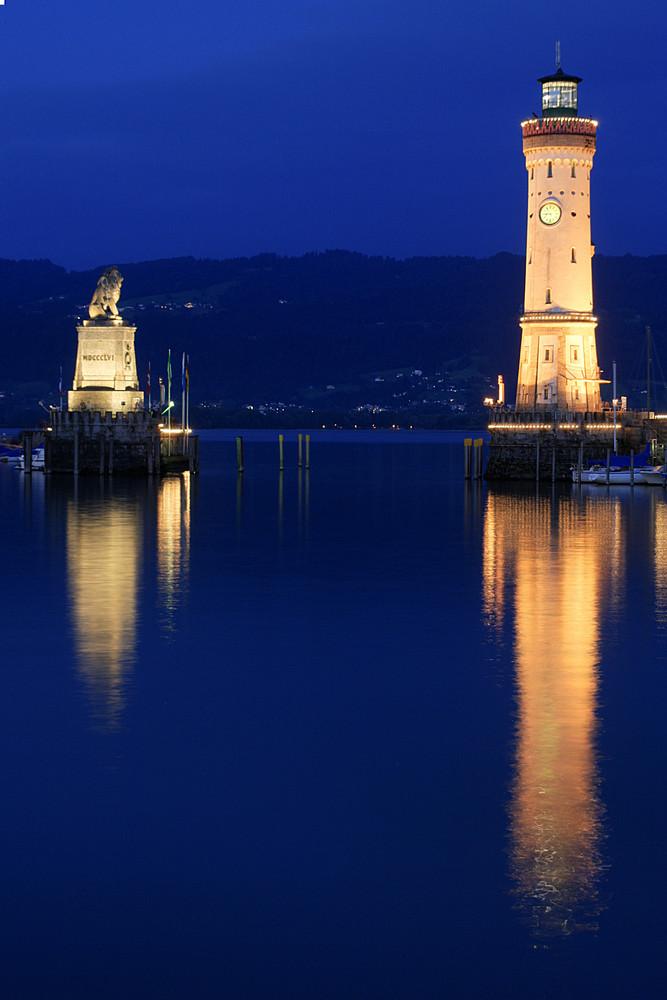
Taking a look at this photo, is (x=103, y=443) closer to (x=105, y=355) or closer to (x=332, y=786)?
(x=105, y=355)

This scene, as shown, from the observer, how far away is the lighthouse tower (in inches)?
3194

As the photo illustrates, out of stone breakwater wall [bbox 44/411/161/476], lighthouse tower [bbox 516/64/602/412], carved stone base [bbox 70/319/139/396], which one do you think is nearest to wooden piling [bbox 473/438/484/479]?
lighthouse tower [bbox 516/64/602/412]

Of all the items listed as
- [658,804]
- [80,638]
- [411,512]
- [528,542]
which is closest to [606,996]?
[658,804]

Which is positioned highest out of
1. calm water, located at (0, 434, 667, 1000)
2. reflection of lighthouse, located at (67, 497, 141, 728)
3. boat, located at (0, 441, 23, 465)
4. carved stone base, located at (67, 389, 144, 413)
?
carved stone base, located at (67, 389, 144, 413)

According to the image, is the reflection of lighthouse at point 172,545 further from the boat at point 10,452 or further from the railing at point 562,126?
the boat at point 10,452

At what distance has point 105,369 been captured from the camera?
8494 cm

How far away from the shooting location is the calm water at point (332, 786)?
11.5 metres

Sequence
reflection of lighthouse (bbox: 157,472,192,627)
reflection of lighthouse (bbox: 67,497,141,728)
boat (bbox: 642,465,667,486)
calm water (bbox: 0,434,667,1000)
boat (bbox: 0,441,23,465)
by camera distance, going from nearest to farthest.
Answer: calm water (bbox: 0,434,667,1000) < reflection of lighthouse (bbox: 67,497,141,728) < reflection of lighthouse (bbox: 157,472,192,627) < boat (bbox: 642,465,667,486) < boat (bbox: 0,441,23,465)

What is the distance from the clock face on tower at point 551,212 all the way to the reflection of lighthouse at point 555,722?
41.0 m

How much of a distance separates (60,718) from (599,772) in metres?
7.60

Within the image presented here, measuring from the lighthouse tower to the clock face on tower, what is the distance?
0.20 feet

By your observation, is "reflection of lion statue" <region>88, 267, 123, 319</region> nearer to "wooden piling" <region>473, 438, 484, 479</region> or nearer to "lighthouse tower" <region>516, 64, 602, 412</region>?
"wooden piling" <region>473, 438, 484, 479</region>

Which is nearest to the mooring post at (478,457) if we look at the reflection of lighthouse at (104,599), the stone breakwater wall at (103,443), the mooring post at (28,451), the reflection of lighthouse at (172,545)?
the reflection of lighthouse at (172,545)

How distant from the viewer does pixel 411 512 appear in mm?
63875
